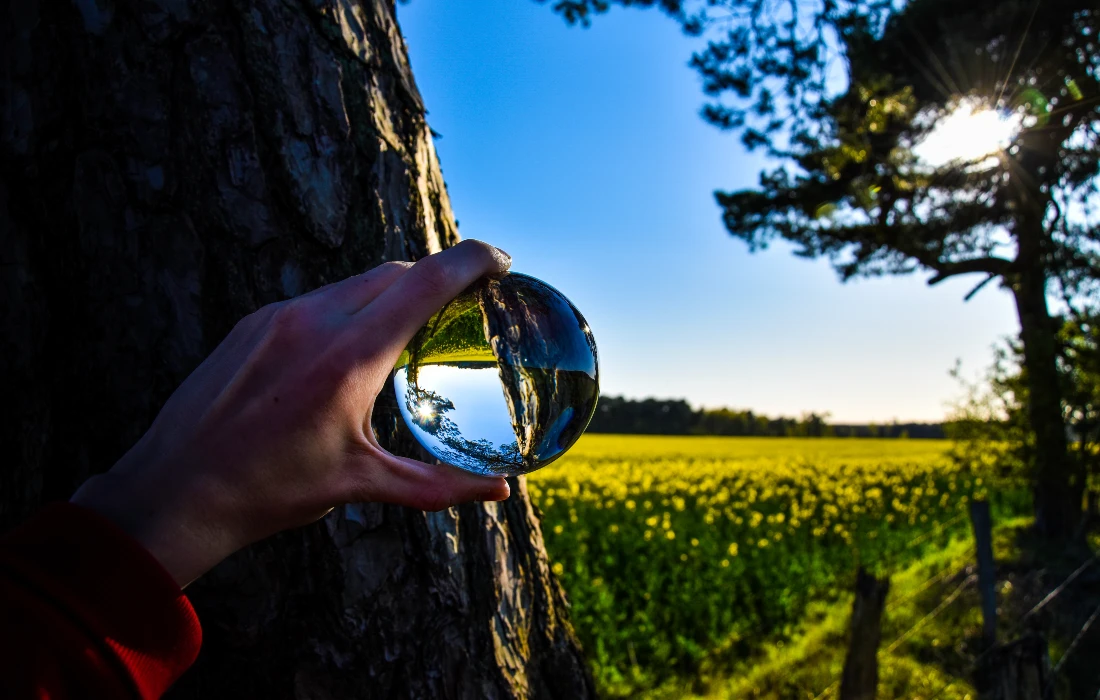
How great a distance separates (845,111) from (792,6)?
202cm

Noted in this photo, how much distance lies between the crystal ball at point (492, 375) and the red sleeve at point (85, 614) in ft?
1.35

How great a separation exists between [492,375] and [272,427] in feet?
1.11

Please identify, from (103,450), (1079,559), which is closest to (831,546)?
(1079,559)

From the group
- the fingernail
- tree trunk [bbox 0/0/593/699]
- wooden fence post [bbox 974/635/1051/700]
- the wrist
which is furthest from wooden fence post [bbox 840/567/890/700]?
the wrist

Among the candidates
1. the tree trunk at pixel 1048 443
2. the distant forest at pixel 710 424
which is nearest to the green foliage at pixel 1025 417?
the tree trunk at pixel 1048 443

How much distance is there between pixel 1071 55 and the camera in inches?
319

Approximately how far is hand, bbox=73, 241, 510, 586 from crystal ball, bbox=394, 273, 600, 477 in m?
0.14

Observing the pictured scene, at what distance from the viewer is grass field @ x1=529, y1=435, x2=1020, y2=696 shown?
6488 millimetres

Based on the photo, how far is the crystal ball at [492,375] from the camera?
103 cm

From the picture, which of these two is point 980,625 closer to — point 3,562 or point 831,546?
point 831,546

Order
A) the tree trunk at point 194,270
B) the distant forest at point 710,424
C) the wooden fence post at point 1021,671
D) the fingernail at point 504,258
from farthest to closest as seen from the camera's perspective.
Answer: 1. the distant forest at point 710,424
2. the wooden fence post at point 1021,671
3. the tree trunk at point 194,270
4. the fingernail at point 504,258

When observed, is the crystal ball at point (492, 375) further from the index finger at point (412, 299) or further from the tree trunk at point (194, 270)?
the tree trunk at point (194, 270)

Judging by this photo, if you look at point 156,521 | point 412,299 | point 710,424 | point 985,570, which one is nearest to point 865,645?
point 412,299

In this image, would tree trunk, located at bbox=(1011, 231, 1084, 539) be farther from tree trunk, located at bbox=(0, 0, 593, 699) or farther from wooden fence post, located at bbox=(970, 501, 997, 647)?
tree trunk, located at bbox=(0, 0, 593, 699)
